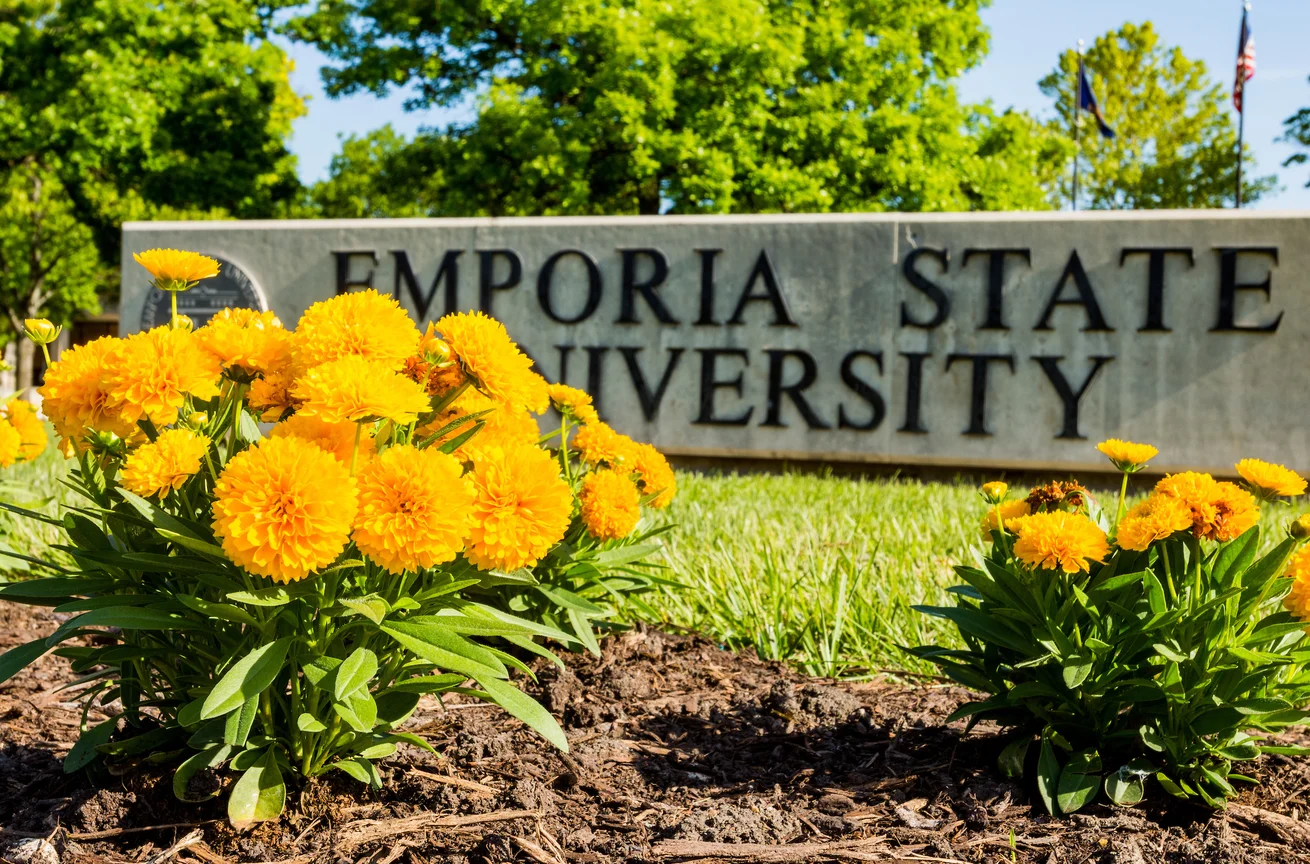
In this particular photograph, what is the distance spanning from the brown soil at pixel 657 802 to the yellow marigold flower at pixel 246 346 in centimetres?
77

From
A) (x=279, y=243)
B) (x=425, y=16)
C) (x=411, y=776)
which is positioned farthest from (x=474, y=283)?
(x=425, y=16)

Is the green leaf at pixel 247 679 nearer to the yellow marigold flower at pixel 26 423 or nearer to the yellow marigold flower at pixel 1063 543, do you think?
the yellow marigold flower at pixel 1063 543

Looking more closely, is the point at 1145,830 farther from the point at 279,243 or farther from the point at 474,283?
the point at 279,243

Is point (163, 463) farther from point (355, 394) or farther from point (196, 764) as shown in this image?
point (196, 764)

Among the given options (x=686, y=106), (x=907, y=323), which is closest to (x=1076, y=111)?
(x=686, y=106)

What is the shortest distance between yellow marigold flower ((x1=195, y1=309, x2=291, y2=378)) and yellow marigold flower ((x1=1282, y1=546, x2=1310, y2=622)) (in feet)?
5.41

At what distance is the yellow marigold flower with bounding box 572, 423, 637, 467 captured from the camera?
245 cm

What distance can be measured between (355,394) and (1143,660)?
1460mm

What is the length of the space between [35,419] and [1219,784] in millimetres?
2649

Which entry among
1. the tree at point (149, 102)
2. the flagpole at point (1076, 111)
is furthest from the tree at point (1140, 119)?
the tree at point (149, 102)

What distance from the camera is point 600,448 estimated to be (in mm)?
2449

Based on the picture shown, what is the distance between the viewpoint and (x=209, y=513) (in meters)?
1.65

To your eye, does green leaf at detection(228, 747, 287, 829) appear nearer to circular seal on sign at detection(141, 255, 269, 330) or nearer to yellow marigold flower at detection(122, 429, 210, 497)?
yellow marigold flower at detection(122, 429, 210, 497)

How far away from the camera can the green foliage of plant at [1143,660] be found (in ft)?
5.91
